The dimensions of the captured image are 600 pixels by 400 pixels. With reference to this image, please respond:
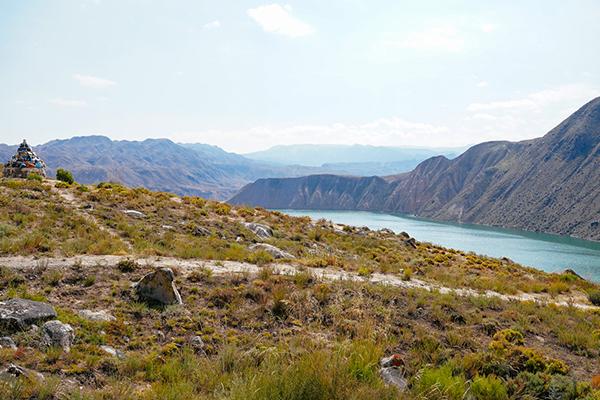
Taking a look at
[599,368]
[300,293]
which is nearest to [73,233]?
[300,293]

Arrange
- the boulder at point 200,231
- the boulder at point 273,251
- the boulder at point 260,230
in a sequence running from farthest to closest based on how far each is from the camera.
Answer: the boulder at point 260,230 → the boulder at point 200,231 → the boulder at point 273,251

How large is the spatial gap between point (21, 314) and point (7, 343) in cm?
92

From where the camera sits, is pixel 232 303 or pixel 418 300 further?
pixel 418 300

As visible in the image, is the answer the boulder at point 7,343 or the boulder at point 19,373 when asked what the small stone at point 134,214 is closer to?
the boulder at point 7,343

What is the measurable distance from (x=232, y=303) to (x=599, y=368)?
8734mm

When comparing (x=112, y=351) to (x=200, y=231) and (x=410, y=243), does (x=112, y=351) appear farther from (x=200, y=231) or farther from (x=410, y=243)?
(x=410, y=243)

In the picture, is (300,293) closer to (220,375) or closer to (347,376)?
(220,375)

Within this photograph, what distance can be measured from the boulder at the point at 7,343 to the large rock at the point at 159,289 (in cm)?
320

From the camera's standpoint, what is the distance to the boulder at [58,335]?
710 centimetres

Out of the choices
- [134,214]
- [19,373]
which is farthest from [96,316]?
[134,214]

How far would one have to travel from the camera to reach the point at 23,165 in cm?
3291

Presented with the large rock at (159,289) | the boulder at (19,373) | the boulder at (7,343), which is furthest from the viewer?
the large rock at (159,289)

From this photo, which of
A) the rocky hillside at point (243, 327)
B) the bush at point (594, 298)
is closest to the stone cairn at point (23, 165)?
the rocky hillside at point (243, 327)

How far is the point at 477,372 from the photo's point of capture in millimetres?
7727
